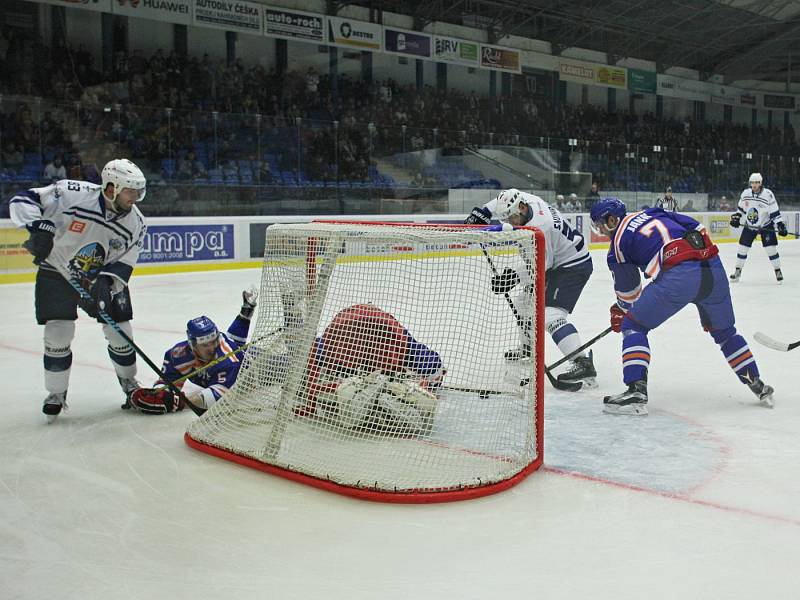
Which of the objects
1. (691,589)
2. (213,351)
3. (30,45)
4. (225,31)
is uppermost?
(225,31)

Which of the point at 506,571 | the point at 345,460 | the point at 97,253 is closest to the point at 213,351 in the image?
the point at 97,253

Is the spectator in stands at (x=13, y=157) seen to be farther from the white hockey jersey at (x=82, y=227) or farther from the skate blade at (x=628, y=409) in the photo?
the skate blade at (x=628, y=409)

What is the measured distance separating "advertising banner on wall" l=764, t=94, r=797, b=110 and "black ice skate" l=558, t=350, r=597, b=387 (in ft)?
91.9

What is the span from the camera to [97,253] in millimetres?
3783

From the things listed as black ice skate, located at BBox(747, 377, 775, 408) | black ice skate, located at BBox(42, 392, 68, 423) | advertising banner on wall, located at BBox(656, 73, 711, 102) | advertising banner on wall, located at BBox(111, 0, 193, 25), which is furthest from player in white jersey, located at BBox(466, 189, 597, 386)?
advertising banner on wall, located at BBox(656, 73, 711, 102)

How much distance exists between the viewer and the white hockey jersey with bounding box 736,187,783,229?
9789 millimetres

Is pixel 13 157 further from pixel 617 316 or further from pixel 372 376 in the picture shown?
pixel 372 376

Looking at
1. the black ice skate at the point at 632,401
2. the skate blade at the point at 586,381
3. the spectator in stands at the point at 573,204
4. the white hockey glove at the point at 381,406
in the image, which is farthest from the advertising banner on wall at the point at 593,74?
the white hockey glove at the point at 381,406

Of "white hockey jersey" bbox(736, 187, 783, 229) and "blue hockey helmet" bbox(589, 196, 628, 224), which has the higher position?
"white hockey jersey" bbox(736, 187, 783, 229)

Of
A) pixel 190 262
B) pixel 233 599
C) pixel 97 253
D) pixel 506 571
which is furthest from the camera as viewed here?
pixel 190 262

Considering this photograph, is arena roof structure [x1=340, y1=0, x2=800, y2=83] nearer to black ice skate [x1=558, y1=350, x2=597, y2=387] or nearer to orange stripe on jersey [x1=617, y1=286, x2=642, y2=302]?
black ice skate [x1=558, y1=350, x2=597, y2=387]

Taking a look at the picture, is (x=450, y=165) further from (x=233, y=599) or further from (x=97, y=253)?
(x=233, y=599)

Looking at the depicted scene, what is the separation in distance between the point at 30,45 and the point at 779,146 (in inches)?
912

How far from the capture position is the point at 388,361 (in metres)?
3.25
